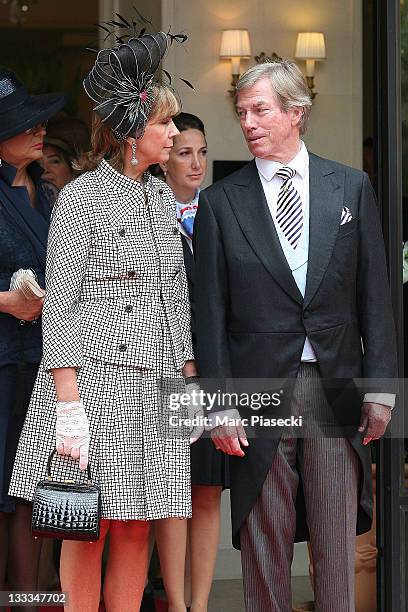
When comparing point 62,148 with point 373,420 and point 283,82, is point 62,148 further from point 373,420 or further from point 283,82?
point 373,420

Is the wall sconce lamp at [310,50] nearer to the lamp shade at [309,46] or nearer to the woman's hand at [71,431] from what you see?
the lamp shade at [309,46]

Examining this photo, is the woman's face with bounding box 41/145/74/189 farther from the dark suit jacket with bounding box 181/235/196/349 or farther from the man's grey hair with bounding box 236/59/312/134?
the man's grey hair with bounding box 236/59/312/134

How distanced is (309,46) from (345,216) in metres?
2.63

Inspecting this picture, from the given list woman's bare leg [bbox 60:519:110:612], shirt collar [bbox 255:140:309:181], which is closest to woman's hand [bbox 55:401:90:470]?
woman's bare leg [bbox 60:519:110:612]

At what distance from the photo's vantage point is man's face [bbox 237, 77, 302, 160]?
3.51 metres

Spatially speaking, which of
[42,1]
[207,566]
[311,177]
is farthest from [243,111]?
[42,1]

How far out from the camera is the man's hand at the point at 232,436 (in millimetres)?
3465

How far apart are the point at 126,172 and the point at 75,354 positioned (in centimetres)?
61

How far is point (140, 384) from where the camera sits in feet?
11.4

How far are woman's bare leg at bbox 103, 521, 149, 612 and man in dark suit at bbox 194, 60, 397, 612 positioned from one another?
0.99ft

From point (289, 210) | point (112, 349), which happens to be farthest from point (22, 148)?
→ point (289, 210)

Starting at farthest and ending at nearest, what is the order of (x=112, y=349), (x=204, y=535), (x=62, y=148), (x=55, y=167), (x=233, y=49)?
(x=233, y=49)
(x=62, y=148)
(x=55, y=167)
(x=204, y=535)
(x=112, y=349)

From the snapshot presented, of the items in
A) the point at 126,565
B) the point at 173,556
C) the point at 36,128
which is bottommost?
the point at 173,556

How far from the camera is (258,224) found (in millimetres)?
3512
